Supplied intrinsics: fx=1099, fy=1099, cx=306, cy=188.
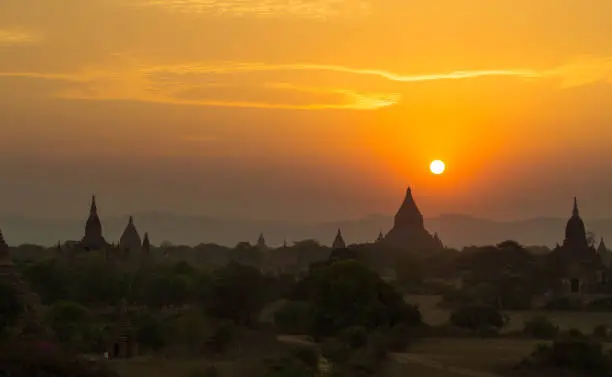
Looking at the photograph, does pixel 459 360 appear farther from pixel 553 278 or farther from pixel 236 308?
pixel 553 278

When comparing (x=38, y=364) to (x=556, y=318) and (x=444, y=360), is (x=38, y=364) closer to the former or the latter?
(x=444, y=360)

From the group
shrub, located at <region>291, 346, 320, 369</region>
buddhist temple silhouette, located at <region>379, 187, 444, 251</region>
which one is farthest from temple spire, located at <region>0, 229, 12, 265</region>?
buddhist temple silhouette, located at <region>379, 187, 444, 251</region>

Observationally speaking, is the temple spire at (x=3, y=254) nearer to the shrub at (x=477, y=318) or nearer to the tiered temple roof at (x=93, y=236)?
the shrub at (x=477, y=318)

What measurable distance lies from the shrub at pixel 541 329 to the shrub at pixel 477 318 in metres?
1.45

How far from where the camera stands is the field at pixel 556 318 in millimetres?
48812

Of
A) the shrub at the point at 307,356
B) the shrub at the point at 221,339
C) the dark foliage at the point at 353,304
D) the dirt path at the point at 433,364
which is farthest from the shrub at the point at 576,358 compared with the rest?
the shrub at the point at 221,339

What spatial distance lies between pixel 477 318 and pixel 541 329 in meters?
3.22

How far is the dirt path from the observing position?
34094 millimetres

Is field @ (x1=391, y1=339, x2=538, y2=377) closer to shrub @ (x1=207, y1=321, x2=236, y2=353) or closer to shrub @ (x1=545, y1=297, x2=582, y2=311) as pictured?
shrub @ (x1=207, y1=321, x2=236, y2=353)

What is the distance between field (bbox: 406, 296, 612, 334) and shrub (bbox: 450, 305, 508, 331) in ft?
2.28

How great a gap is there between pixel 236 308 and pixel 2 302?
19531 mm

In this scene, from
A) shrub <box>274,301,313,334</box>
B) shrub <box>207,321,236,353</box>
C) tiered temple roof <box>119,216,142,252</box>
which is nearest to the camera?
shrub <box>207,321,236,353</box>

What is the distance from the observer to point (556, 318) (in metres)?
52.6

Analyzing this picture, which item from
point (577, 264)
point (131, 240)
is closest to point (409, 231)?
point (131, 240)
